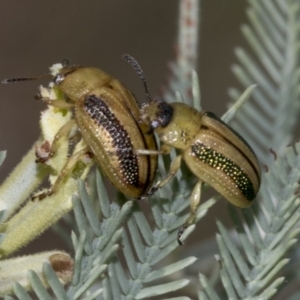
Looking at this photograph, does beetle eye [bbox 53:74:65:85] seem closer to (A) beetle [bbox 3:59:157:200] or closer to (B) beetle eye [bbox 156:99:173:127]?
(A) beetle [bbox 3:59:157:200]

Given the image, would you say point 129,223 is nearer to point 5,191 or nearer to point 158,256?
point 158,256

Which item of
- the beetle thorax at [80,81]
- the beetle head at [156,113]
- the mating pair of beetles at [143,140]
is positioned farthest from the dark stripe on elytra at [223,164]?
the beetle thorax at [80,81]

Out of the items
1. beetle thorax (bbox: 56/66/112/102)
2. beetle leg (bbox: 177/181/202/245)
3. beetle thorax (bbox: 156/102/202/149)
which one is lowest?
beetle leg (bbox: 177/181/202/245)

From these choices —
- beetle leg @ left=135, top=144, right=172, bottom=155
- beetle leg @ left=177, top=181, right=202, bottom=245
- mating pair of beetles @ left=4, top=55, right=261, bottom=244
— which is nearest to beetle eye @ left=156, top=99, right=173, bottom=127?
mating pair of beetles @ left=4, top=55, right=261, bottom=244

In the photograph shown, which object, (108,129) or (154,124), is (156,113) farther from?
(108,129)

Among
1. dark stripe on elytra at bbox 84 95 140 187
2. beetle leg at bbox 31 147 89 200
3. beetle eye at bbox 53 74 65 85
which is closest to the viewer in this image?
beetle leg at bbox 31 147 89 200

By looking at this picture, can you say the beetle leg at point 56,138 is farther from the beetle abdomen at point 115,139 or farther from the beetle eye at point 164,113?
the beetle eye at point 164,113

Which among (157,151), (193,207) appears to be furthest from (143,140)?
(193,207)
